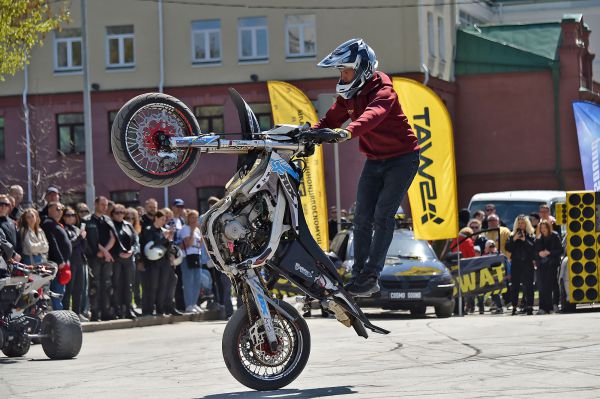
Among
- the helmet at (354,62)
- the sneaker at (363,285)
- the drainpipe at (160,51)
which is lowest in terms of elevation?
the sneaker at (363,285)

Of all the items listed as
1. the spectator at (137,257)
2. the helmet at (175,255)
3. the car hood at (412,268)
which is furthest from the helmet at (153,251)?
the car hood at (412,268)

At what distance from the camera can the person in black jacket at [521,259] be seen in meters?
22.2

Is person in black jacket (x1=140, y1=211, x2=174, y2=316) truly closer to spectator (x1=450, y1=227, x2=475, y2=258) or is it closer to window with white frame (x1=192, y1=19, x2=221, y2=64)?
spectator (x1=450, y1=227, x2=475, y2=258)

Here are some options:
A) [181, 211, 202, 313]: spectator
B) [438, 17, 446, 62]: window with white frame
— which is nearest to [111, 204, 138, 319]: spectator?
[181, 211, 202, 313]: spectator

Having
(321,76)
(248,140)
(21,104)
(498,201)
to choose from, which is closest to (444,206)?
(498,201)

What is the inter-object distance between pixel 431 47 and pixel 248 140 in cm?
4039

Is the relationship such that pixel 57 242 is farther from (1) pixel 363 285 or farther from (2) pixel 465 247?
(1) pixel 363 285

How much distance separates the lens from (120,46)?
1939 inches

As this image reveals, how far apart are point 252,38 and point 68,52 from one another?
709 cm

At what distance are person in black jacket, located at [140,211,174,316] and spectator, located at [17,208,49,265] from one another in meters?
3.83

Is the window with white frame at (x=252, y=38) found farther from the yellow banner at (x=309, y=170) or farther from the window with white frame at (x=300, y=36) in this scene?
the yellow banner at (x=309, y=170)

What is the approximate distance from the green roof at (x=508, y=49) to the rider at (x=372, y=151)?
41875 mm

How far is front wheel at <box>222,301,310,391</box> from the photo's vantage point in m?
9.32

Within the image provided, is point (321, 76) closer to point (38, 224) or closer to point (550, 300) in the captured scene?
point (550, 300)
